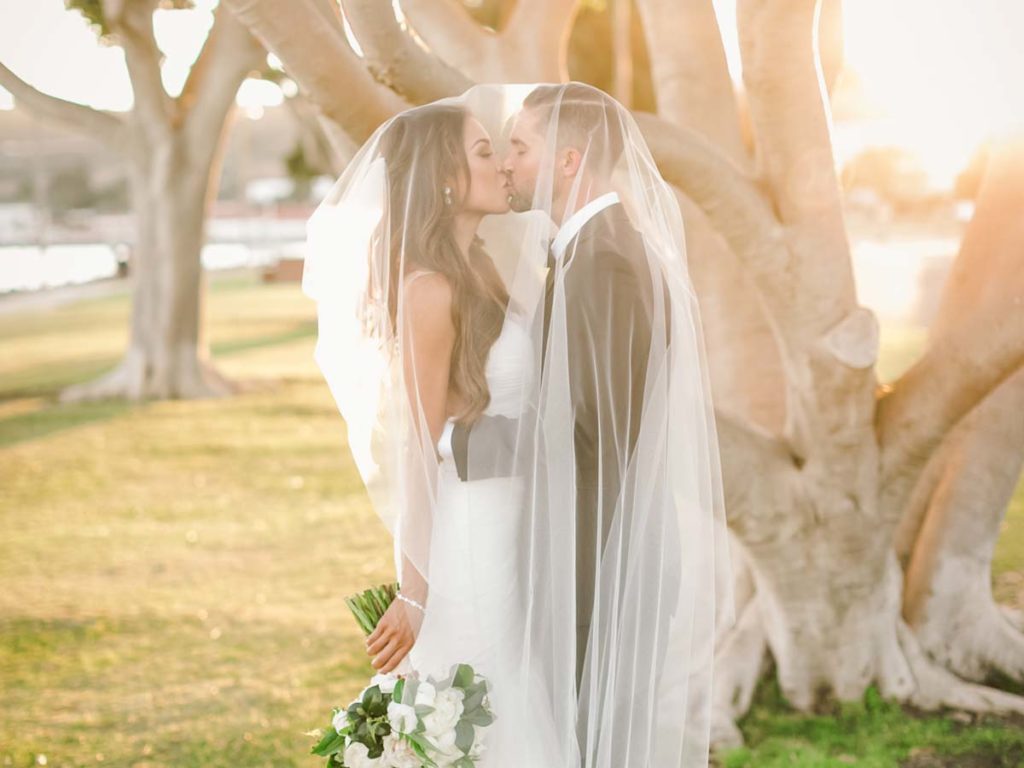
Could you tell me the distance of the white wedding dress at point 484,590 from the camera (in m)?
3.13

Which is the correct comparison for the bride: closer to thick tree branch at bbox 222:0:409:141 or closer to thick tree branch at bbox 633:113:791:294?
thick tree branch at bbox 222:0:409:141

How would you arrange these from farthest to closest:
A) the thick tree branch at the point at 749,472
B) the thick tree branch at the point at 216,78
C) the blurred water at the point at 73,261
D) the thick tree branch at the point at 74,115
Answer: the blurred water at the point at 73,261, the thick tree branch at the point at 216,78, the thick tree branch at the point at 74,115, the thick tree branch at the point at 749,472

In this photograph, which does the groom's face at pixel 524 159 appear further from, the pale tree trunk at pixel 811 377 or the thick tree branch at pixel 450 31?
the thick tree branch at pixel 450 31

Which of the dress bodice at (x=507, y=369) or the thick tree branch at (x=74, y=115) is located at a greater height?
the thick tree branch at (x=74, y=115)

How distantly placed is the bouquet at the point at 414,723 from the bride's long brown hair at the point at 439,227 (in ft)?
2.30

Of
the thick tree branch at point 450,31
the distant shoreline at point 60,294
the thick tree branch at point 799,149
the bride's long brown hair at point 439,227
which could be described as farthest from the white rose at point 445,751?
the distant shoreline at point 60,294

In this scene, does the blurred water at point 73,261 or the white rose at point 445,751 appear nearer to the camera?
the white rose at point 445,751

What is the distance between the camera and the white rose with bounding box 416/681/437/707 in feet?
9.65

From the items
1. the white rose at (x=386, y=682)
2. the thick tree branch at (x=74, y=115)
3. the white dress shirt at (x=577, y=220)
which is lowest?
the white rose at (x=386, y=682)

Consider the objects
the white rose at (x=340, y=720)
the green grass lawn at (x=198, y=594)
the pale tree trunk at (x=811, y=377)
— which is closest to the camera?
the white rose at (x=340, y=720)

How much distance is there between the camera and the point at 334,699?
5.28 metres

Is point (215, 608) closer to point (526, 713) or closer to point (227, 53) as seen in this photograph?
point (526, 713)

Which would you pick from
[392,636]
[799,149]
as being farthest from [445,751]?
[799,149]

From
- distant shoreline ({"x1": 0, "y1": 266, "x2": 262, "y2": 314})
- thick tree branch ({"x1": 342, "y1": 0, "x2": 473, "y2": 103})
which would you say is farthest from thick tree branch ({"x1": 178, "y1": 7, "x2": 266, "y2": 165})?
distant shoreline ({"x1": 0, "y1": 266, "x2": 262, "y2": 314})
